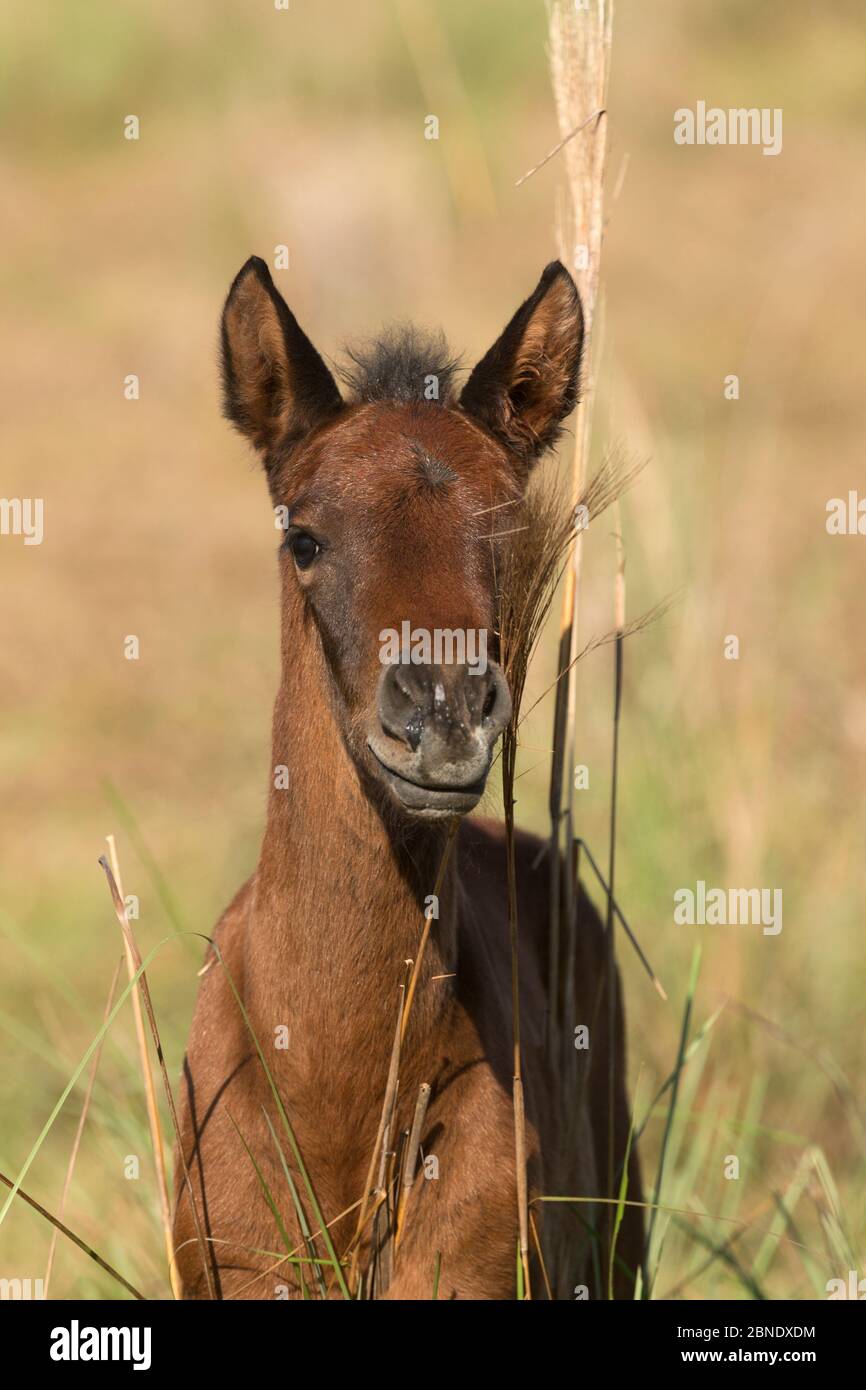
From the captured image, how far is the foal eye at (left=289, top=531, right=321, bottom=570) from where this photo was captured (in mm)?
4562

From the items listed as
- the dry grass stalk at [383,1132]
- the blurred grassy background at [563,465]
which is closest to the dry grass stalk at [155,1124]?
the dry grass stalk at [383,1132]

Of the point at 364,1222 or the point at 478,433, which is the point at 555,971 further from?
the point at 478,433

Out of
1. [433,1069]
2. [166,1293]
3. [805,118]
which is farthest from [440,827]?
[805,118]

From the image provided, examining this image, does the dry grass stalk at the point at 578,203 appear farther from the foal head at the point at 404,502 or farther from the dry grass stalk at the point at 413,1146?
the dry grass stalk at the point at 413,1146

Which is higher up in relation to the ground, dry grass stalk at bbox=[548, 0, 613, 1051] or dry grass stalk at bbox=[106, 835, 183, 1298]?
dry grass stalk at bbox=[548, 0, 613, 1051]

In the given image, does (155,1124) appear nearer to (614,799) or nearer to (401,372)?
(614,799)

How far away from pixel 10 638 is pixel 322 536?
1363cm

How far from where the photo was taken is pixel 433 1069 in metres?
4.71

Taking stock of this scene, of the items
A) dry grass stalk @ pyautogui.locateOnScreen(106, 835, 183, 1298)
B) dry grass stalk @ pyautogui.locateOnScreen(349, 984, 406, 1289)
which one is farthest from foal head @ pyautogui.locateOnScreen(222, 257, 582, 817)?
dry grass stalk @ pyautogui.locateOnScreen(106, 835, 183, 1298)

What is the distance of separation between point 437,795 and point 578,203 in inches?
82.0

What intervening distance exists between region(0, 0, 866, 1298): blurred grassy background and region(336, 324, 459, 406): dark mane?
0.57m

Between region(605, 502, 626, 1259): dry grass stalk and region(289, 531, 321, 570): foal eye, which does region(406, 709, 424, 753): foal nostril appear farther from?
region(605, 502, 626, 1259): dry grass stalk

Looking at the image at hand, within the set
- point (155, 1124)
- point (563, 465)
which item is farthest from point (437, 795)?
point (563, 465)

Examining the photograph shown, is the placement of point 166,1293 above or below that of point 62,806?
below
